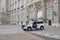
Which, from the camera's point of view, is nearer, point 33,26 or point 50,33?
point 50,33

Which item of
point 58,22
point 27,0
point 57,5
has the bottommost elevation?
point 58,22

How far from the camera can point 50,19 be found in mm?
39344

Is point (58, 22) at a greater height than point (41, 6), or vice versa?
point (41, 6)

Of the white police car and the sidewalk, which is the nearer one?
the sidewalk

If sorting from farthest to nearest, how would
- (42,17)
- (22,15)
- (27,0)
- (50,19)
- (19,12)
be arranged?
(19,12) < (22,15) < (27,0) < (42,17) < (50,19)

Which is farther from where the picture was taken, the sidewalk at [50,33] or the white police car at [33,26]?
the white police car at [33,26]

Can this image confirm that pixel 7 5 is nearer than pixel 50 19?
No

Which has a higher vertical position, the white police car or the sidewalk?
the white police car

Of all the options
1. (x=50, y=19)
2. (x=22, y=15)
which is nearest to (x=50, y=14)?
(x=50, y=19)

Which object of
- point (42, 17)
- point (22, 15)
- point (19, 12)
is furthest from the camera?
point (19, 12)

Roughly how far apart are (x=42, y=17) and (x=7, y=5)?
48941 millimetres

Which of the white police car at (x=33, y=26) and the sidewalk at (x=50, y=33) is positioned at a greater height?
the white police car at (x=33, y=26)

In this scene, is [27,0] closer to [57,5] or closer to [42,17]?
[42,17]

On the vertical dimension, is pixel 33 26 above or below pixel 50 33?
above
